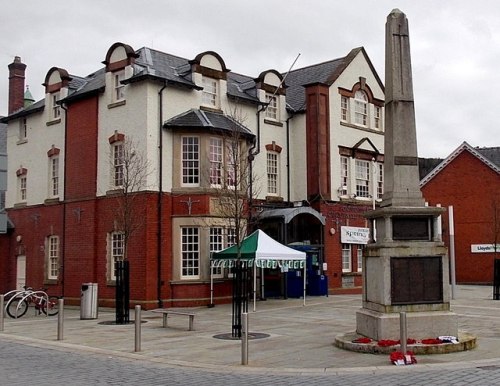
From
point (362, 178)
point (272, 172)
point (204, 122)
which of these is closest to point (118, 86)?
point (204, 122)

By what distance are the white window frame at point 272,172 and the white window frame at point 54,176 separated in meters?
9.78

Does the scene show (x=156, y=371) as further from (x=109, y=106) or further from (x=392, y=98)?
(x=109, y=106)

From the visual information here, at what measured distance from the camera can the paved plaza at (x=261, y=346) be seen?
11.2m

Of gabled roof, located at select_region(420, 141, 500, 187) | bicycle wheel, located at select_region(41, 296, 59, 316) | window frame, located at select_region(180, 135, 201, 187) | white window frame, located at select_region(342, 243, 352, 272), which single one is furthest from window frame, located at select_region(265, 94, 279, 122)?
gabled roof, located at select_region(420, 141, 500, 187)

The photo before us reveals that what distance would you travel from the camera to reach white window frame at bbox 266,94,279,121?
30.7 metres

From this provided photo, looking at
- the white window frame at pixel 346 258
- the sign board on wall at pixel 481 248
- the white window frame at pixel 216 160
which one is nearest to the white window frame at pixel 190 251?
the white window frame at pixel 216 160

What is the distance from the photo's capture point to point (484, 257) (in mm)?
45688

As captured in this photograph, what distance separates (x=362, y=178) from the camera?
110ft

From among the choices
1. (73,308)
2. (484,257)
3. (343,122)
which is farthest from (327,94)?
(484,257)

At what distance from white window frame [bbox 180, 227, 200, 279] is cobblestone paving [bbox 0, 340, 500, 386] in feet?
43.6

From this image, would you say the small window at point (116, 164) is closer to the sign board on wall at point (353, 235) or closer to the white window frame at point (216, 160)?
the white window frame at point (216, 160)

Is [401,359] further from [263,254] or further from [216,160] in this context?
[216,160]

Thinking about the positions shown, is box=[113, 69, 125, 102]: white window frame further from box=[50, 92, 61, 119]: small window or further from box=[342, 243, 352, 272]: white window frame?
box=[342, 243, 352, 272]: white window frame

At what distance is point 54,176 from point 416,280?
2128cm
